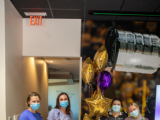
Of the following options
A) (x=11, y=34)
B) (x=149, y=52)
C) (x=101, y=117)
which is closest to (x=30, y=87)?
(x=11, y=34)

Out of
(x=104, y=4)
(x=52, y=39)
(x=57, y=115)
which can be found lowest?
(x=57, y=115)

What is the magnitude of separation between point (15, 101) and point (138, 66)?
2011 mm

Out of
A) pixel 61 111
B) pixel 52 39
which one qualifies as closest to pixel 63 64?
pixel 52 39

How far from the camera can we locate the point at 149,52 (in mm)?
2865

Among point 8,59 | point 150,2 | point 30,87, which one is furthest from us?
point 30,87

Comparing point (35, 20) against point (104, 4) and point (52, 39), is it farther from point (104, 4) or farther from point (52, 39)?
point (104, 4)

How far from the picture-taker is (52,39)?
289 centimetres

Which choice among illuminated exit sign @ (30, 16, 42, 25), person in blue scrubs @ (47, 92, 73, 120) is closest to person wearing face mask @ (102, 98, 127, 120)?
person in blue scrubs @ (47, 92, 73, 120)

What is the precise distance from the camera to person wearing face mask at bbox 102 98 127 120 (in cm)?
237

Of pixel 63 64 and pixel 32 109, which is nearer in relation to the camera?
pixel 32 109

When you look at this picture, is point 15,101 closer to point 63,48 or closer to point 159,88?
point 63,48

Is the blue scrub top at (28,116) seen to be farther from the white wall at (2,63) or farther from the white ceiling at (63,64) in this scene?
the white ceiling at (63,64)

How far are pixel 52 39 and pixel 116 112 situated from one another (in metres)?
1.53

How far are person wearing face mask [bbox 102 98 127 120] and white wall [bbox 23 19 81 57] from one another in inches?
39.0
